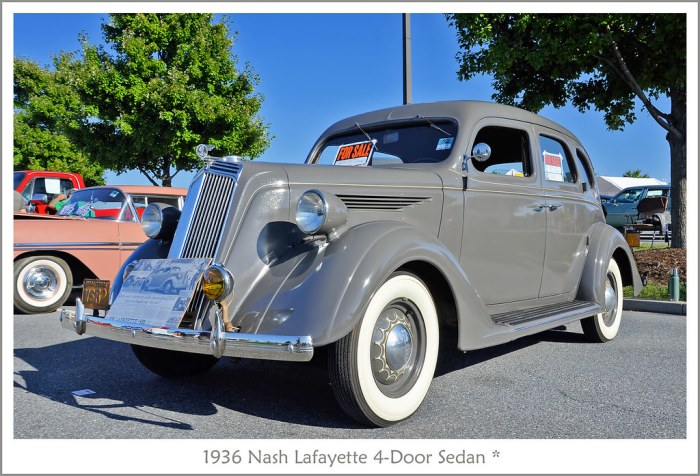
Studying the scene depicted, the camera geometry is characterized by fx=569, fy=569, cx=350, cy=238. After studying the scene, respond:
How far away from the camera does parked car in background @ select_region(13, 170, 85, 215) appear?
1262cm

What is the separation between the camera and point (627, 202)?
18.2 metres

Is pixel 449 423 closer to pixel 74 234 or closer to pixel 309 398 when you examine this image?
pixel 309 398

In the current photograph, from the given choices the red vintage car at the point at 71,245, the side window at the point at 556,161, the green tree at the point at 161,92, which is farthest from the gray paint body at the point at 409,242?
the green tree at the point at 161,92

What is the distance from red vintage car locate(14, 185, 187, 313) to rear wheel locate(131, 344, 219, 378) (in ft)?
12.4

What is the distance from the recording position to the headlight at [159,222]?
367 cm

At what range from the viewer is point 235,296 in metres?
2.87

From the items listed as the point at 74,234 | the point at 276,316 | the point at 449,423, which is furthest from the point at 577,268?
the point at 74,234

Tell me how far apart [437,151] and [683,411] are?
2.16 meters

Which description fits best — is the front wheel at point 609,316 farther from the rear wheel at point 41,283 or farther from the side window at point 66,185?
the side window at point 66,185

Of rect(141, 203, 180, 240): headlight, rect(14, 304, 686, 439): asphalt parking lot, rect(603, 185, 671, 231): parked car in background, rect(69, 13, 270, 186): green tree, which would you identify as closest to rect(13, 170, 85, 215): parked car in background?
rect(69, 13, 270, 186): green tree

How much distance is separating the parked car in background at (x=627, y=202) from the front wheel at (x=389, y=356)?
16088 mm

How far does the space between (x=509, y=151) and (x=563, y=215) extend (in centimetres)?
72

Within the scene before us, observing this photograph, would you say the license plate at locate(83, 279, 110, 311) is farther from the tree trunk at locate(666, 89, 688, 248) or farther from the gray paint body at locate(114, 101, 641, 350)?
the tree trunk at locate(666, 89, 688, 248)

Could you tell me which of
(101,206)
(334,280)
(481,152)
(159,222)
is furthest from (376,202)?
(101,206)
